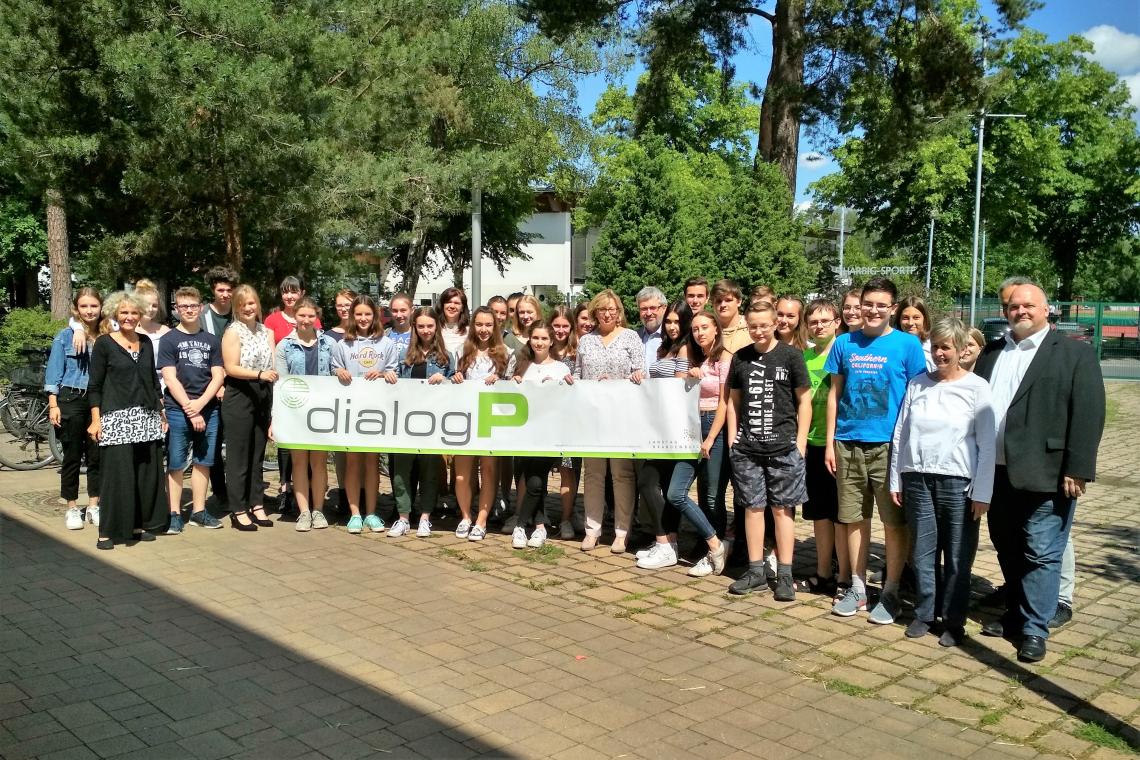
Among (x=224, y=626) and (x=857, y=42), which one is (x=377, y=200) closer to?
(x=857, y=42)

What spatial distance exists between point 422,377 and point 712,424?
8.68ft

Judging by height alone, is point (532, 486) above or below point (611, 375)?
below

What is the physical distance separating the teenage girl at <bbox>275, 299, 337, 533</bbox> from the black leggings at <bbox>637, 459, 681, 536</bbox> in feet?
9.52

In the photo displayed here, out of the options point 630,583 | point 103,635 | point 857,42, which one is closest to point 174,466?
point 103,635

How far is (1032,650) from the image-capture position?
5488 millimetres

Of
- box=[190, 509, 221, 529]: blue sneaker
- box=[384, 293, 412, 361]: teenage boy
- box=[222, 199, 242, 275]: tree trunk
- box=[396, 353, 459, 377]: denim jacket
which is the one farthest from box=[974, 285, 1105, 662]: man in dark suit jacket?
box=[222, 199, 242, 275]: tree trunk

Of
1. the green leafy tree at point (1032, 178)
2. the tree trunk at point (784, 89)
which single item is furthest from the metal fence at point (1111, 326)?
the tree trunk at point (784, 89)

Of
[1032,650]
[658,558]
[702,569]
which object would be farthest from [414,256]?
[1032,650]

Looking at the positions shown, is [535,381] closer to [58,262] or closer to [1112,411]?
[1112,411]

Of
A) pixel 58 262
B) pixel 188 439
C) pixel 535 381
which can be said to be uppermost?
pixel 58 262

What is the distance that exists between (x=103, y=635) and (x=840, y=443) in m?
4.67

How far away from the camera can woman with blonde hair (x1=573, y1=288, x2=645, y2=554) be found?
7902mm

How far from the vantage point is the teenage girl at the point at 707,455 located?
23.9 ft

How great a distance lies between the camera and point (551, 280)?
194ft
